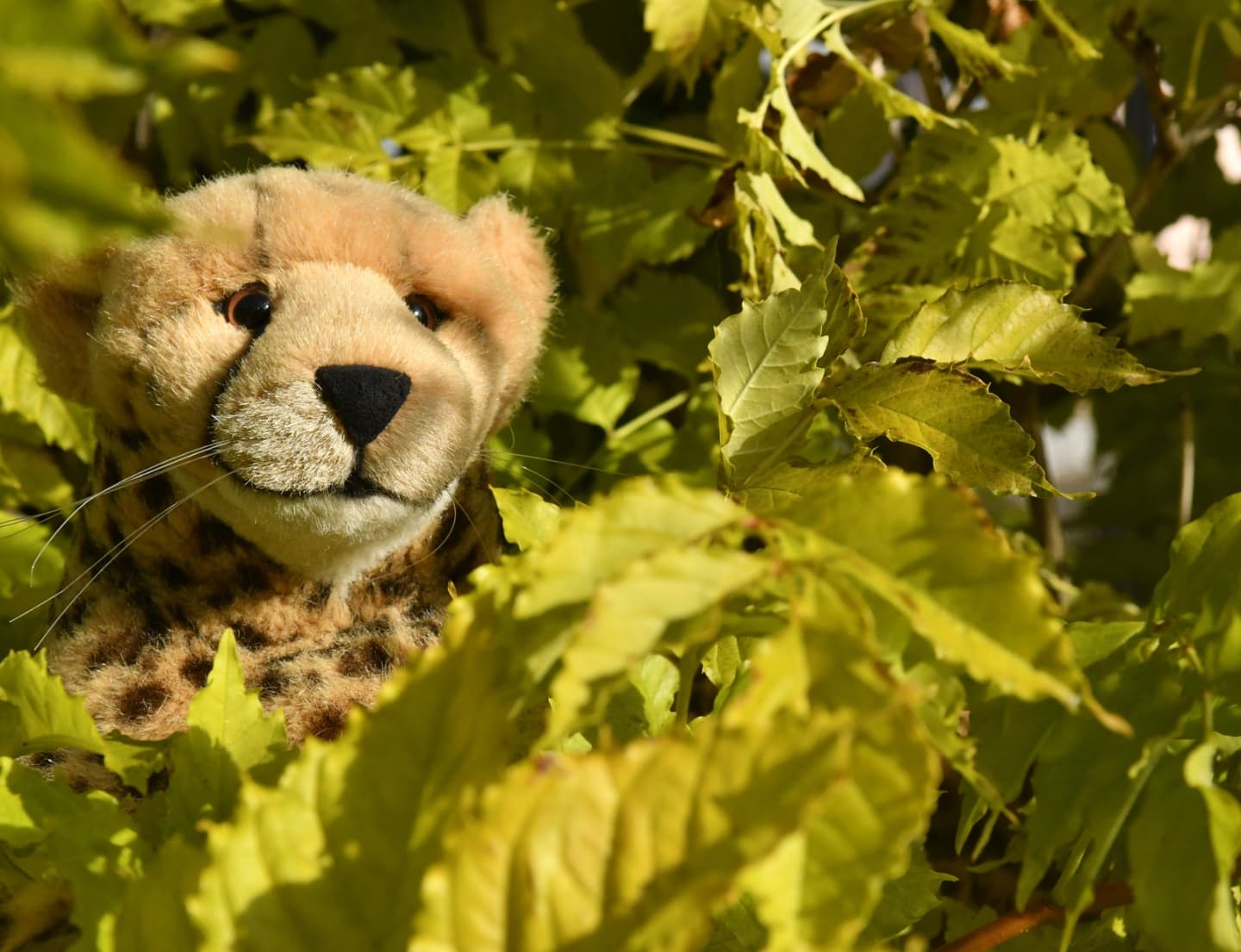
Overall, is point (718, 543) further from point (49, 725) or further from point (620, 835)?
point (49, 725)

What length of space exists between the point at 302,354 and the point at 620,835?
473 millimetres

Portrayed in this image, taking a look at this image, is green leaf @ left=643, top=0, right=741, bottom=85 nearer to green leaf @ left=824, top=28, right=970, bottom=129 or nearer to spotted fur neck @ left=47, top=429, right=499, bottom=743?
green leaf @ left=824, top=28, right=970, bottom=129

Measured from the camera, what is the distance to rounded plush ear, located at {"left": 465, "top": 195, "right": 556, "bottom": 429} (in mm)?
983

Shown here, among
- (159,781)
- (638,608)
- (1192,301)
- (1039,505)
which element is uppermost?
(638,608)

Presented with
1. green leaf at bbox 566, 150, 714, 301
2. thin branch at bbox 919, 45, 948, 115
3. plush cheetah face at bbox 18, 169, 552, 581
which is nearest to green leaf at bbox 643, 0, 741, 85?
green leaf at bbox 566, 150, 714, 301

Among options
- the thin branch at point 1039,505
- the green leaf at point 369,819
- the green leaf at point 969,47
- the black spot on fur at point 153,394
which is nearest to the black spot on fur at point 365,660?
the black spot on fur at point 153,394

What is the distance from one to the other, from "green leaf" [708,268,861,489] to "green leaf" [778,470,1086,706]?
0.20 m

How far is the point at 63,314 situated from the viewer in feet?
3.05

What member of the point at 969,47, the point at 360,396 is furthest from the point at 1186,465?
the point at 360,396

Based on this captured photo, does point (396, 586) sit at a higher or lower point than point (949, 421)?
lower

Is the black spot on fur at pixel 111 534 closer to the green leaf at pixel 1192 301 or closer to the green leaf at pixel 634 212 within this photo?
the green leaf at pixel 634 212

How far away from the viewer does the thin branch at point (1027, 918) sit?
0.61m

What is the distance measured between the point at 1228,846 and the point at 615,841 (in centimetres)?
28

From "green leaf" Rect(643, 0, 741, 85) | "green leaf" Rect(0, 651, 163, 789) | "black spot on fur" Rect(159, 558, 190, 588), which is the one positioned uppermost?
"green leaf" Rect(643, 0, 741, 85)
